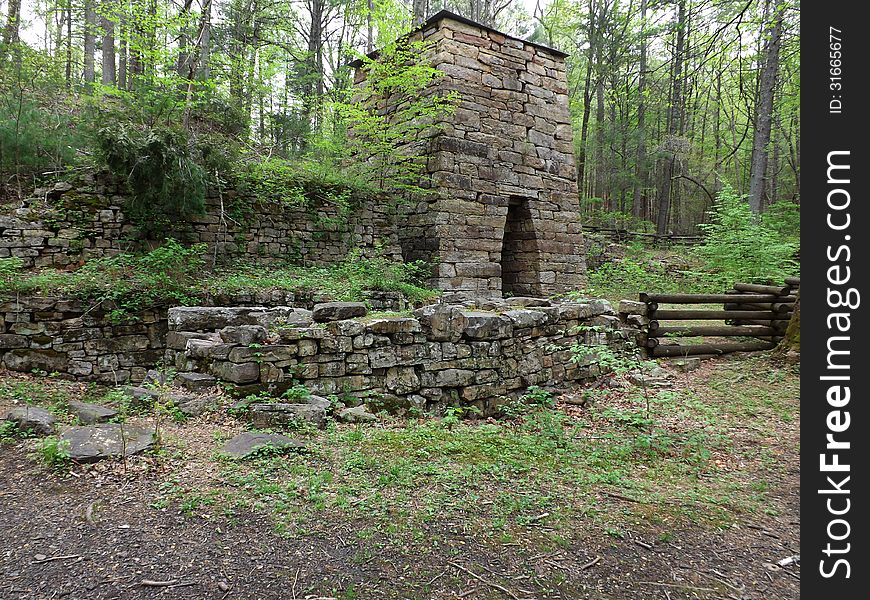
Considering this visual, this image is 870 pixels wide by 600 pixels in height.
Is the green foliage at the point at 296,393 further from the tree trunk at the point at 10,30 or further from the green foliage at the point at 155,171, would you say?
the tree trunk at the point at 10,30

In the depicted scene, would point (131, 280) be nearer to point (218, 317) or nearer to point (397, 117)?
point (218, 317)

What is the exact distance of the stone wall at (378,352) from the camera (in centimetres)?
455

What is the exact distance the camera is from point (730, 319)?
834 centimetres

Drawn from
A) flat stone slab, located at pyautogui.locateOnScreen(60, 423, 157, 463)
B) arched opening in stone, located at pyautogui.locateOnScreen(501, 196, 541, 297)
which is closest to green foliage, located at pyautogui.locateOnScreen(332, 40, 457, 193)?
arched opening in stone, located at pyautogui.locateOnScreen(501, 196, 541, 297)

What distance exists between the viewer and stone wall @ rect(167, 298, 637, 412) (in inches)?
179

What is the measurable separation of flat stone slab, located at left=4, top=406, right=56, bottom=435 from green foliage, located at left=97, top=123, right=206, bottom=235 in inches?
183

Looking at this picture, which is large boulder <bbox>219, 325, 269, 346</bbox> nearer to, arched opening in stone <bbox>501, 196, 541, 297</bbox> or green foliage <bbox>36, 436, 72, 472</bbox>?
green foliage <bbox>36, 436, 72, 472</bbox>

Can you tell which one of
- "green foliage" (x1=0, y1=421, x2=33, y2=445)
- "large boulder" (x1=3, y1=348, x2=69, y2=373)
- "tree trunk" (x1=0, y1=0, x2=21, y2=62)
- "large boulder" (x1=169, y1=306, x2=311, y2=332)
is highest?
"tree trunk" (x1=0, y1=0, x2=21, y2=62)

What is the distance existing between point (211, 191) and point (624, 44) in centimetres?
1715

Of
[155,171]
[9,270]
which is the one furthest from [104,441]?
[155,171]

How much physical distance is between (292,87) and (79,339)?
1542cm

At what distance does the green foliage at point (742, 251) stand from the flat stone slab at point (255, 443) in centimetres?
929

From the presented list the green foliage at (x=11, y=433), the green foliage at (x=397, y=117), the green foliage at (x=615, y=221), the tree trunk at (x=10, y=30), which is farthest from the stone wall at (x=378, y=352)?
the green foliage at (x=615, y=221)

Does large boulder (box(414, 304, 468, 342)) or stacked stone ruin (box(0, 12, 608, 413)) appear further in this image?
large boulder (box(414, 304, 468, 342))
